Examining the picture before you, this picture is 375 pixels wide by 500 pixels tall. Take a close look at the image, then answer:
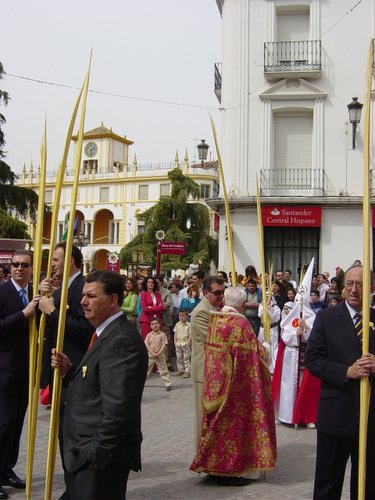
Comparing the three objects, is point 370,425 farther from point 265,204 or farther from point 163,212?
point 163,212

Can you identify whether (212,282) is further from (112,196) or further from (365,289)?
(112,196)

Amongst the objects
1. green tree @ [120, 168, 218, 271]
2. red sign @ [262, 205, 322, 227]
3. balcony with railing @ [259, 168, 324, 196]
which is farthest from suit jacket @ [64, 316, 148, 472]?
green tree @ [120, 168, 218, 271]

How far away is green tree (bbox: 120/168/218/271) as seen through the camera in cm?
3725

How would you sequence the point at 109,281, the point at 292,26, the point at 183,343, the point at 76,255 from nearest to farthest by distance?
the point at 109,281 < the point at 76,255 < the point at 183,343 < the point at 292,26

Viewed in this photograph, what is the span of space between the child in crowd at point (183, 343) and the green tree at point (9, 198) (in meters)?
13.3

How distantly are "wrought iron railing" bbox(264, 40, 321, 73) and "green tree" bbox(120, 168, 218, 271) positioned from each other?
59.9 feet

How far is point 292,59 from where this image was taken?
1922 centimetres

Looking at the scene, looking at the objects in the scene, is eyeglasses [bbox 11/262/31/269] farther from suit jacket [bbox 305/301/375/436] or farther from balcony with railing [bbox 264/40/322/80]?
balcony with railing [bbox 264/40/322/80]

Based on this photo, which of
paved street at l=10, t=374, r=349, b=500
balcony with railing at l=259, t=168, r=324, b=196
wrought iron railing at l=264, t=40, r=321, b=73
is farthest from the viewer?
balcony with railing at l=259, t=168, r=324, b=196

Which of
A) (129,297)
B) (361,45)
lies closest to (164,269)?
(361,45)

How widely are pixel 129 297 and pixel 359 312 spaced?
28.5 feet

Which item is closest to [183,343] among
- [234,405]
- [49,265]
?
[234,405]

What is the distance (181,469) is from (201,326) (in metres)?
1.38

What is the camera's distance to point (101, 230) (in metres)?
65.2
